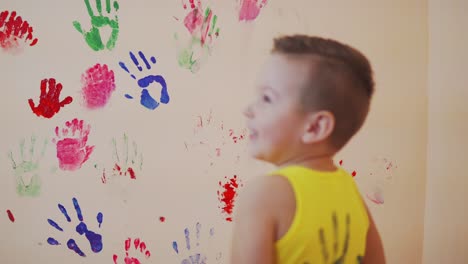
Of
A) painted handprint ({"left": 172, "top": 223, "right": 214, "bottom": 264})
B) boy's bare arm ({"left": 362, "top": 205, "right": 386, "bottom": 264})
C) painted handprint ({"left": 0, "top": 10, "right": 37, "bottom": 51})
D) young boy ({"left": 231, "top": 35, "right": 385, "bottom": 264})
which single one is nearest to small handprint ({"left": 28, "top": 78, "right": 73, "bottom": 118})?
painted handprint ({"left": 0, "top": 10, "right": 37, "bottom": 51})

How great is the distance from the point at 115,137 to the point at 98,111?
0.08 m

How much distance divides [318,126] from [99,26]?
0.81 metres

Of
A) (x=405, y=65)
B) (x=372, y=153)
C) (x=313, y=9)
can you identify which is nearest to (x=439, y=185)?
(x=372, y=153)

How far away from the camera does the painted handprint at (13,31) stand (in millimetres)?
1196

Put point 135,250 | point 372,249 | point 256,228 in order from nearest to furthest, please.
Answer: point 256,228 < point 372,249 < point 135,250

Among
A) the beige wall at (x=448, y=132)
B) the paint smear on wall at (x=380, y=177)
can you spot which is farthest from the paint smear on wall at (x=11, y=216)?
the beige wall at (x=448, y=132)

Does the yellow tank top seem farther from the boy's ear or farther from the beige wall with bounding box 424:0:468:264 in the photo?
the beige wall with bounding box 424:0:468:264

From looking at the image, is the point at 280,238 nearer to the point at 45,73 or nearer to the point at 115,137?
the point at 115,137

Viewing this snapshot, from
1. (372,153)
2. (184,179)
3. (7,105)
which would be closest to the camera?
(7,105)

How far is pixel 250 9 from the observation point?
134 centimetres

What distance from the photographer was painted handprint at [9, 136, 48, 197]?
1221 mm

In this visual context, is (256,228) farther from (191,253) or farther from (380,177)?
(380,177)

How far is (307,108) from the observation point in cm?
64

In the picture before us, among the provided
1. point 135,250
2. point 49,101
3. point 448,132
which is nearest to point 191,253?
point 135,250
